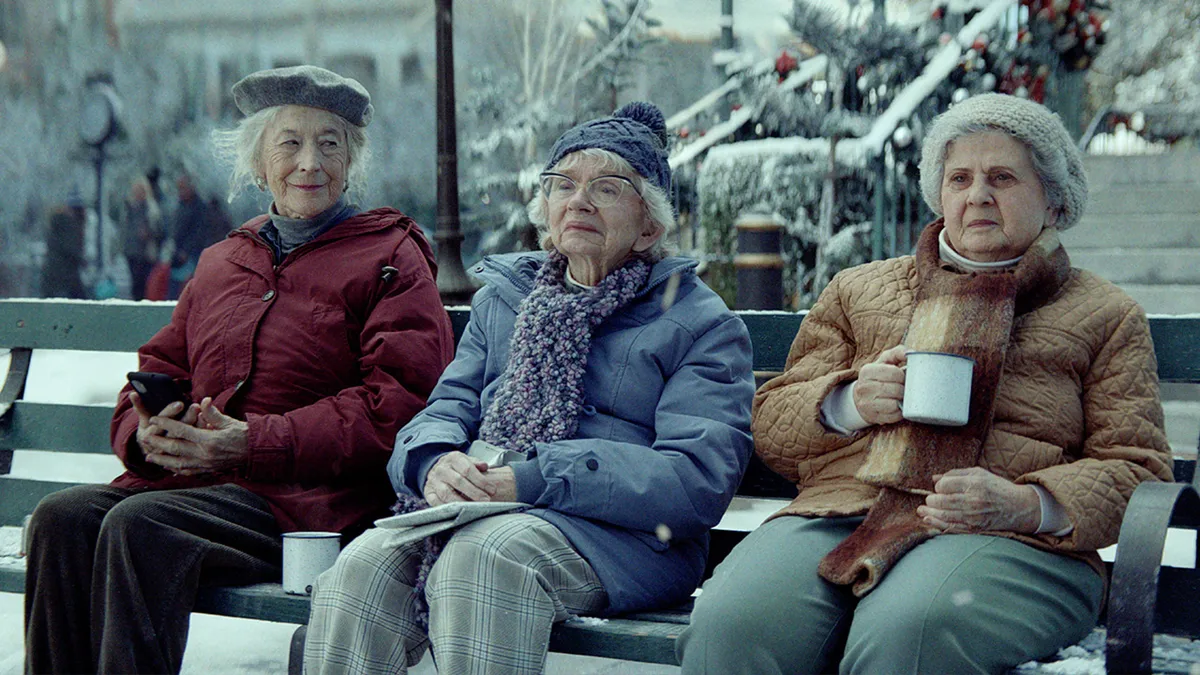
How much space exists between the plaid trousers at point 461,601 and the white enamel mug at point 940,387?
2.68 feet

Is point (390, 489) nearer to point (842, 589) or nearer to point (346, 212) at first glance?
point (346, 212)

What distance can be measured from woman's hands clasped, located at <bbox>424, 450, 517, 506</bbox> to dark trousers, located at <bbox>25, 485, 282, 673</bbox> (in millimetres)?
596

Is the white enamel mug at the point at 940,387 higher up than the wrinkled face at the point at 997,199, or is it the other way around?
the wrinkled face at the point at 997,199

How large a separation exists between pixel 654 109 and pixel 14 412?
92.6 inches

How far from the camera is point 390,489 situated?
3.72 metres

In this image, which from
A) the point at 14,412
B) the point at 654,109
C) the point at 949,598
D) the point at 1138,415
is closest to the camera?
the point at 949,598

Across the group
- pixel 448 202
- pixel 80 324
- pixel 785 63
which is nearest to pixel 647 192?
pixel 80 324

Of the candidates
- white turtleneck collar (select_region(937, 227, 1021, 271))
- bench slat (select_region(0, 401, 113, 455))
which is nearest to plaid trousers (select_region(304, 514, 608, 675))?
white turtleneck collar (select_region(937, 227, 1021, 271))

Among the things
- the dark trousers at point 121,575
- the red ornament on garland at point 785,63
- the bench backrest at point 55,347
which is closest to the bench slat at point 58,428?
the bench backrest at point 55,347

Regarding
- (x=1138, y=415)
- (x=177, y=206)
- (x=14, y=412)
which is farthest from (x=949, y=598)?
(x=177, y=206)

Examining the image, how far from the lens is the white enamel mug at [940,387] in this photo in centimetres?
264

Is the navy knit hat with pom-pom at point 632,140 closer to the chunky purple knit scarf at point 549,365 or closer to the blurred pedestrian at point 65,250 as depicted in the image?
the chunky purple knit scarf at point 549,365

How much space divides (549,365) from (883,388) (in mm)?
767

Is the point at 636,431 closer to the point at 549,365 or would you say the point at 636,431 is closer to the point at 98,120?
the point at 549,365
